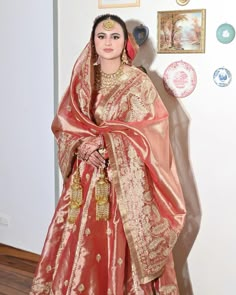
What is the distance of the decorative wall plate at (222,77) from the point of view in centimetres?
195

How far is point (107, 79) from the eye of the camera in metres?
1.74

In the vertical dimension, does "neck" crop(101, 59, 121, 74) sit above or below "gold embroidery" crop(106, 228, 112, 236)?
above

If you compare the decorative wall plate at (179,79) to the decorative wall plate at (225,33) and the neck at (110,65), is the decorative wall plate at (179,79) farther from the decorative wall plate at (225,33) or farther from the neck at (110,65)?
the neck at (110,65)

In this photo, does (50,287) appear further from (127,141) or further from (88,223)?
(127,141)

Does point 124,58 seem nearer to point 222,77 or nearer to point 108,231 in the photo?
point 222,77

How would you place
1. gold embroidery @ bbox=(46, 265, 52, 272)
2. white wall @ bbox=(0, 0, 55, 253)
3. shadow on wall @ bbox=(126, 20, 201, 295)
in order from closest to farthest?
gold embroidery @ bbox=(46, 265, 52, 272)
shadow on wall @ bbox=(126, 20, 201, 295)
white wall @ bbox=(0, 0, 55, 253)

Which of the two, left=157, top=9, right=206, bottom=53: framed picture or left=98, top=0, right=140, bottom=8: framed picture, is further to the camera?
left=98, top=0, right=140, bottom=8: framed picture

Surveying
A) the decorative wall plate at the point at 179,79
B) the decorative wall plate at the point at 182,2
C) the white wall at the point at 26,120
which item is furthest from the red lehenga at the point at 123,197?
the white wall at the point at 26,120

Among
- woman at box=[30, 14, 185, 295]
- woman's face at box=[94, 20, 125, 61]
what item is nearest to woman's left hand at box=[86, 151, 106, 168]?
woman at box=[30, 14, 185, 295]

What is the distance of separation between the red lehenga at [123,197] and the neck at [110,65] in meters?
0.05

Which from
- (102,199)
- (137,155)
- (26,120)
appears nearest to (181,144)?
(137,155)

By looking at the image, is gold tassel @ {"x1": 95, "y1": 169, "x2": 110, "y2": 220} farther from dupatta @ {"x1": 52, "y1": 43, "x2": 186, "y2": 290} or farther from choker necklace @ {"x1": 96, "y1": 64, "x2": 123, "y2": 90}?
choker necklace @ {"x1": 96, "y1": 64, "x2": 123, "y2": 90}

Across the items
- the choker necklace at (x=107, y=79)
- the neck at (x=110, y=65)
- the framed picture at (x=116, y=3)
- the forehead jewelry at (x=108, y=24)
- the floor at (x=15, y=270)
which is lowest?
the floor at (x=15, y=270)

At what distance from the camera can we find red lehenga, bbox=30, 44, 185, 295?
1641 mm
